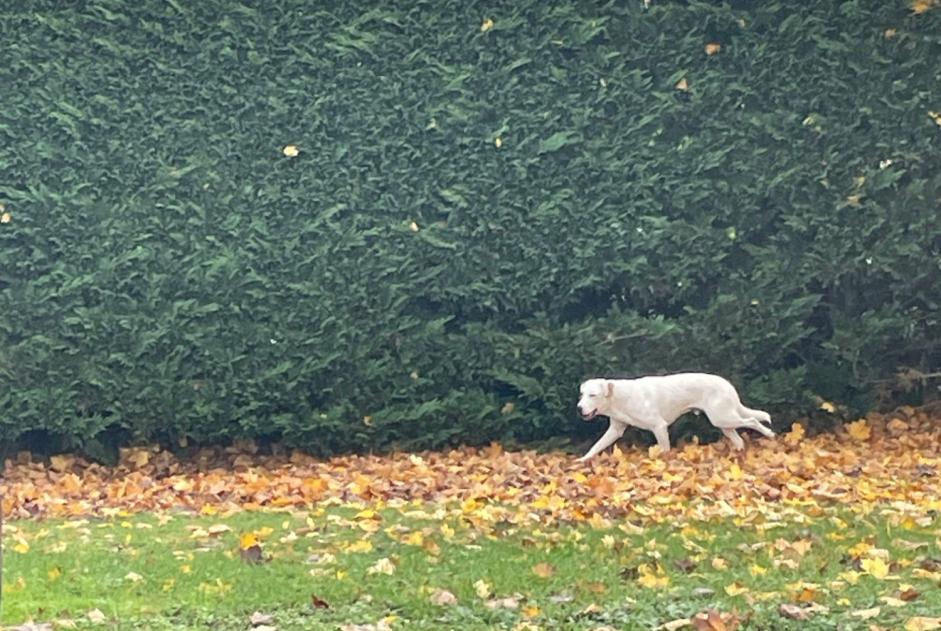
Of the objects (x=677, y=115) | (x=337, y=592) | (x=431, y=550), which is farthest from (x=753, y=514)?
(x=677, y=115)

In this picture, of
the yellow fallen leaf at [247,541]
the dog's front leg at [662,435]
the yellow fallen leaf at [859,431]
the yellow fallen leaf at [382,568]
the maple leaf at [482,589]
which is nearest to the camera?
the maple leaf at [482,589]

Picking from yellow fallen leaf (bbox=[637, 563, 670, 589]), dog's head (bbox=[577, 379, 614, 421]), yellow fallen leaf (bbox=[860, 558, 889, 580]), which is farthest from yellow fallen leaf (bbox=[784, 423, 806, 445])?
yellow fallen leaf (bbox=[637, 563, 670, 589])

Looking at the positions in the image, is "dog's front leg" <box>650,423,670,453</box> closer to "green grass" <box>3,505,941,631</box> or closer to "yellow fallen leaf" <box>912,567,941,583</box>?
"green grass" <box>3,505,941,631</box>

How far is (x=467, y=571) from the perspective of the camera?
5480mm

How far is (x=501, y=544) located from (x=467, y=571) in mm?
517

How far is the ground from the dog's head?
0.34 metres

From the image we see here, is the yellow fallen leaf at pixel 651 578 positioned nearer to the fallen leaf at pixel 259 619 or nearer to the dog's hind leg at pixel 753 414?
the fallen leaf at pixel 259 619

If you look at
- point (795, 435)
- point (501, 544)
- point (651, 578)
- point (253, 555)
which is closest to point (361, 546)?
point (253, 555)

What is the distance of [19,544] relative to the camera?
6.49m

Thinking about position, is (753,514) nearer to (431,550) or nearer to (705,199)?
(431,550)

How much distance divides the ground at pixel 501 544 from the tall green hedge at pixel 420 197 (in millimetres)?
730

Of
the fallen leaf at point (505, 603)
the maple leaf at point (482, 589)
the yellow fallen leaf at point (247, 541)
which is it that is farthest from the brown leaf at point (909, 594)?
the yellow fallen leaf at point (247, 541)

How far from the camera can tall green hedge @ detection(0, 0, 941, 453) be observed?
918 cm

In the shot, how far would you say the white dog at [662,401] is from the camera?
8.77m
